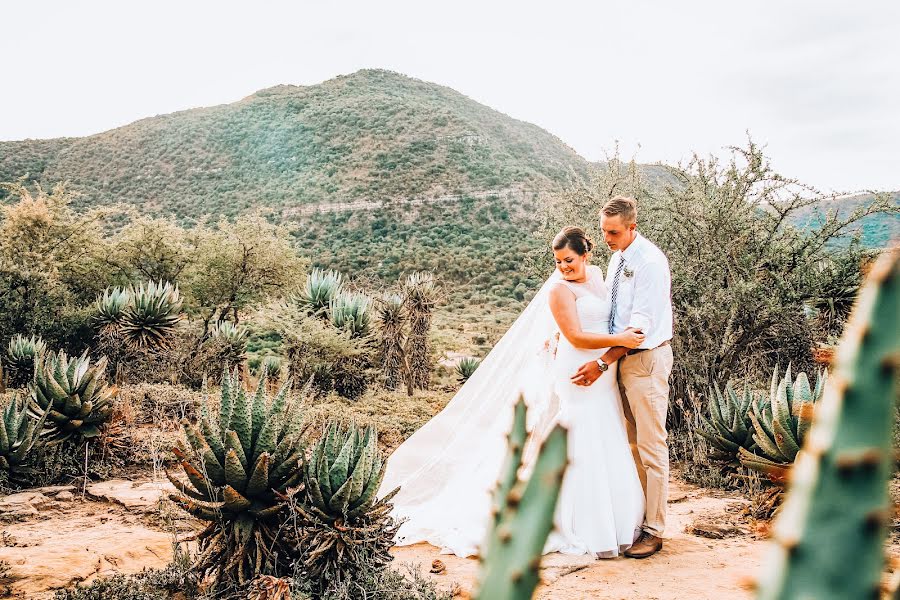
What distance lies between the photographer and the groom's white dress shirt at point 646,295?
4.48m

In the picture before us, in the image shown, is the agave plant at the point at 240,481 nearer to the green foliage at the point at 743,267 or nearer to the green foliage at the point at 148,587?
the green foliage at the point at 148,587

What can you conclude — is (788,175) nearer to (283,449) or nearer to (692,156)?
(692,156)

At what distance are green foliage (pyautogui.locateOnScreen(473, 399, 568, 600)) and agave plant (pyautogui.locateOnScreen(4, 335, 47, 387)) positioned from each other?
11.2 metres

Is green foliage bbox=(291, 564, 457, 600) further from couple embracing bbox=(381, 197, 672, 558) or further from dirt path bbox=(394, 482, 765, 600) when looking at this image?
couple embracing bbox=(381, 197, 672, 558)

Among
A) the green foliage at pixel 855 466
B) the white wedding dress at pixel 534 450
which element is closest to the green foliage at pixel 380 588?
the white wedding dress at pixel 534 450

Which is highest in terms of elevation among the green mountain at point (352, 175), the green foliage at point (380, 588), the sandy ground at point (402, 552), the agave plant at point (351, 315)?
the green mountain at point (352, 175)

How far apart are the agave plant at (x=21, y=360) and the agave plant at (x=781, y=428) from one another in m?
10.2

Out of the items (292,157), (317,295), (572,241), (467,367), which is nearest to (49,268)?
(317,295)

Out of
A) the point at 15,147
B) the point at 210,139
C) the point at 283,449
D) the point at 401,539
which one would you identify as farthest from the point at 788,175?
the point at 15,147

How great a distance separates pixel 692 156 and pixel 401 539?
6.73m

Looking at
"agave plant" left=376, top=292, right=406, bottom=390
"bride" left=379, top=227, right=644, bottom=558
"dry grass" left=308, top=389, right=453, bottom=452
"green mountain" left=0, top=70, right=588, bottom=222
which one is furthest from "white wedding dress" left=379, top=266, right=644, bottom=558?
"green mountain" left=0, top=70, right=588, bottom=222

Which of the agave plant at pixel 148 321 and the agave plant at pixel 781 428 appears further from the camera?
the agave plant at pixel 148 321

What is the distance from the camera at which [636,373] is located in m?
4.59

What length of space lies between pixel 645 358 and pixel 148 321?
29.7 ft
